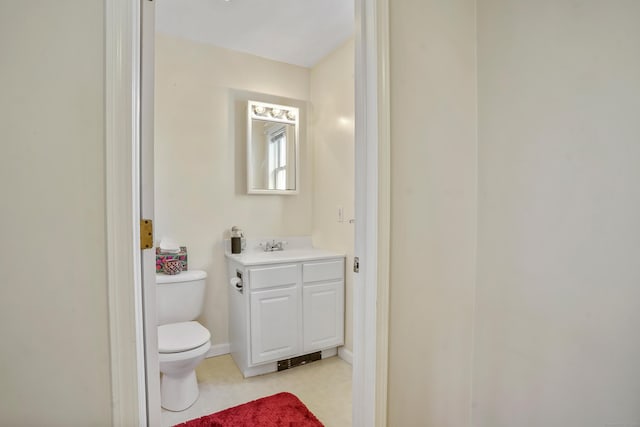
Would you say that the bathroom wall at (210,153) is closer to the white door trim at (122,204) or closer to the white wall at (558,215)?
the white door trim at (122,204)

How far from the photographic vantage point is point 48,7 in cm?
68

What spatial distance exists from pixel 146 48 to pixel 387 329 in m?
1.19

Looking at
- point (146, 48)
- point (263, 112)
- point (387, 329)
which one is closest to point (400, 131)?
point (387, 329)

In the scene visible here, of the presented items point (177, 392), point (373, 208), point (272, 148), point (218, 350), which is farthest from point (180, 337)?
point (272, 148)

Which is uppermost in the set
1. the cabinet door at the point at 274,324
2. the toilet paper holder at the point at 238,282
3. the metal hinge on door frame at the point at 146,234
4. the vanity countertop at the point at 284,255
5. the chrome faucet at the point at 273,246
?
the metal hinge on door frame at the point at 146,234

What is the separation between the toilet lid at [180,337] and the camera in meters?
1.66

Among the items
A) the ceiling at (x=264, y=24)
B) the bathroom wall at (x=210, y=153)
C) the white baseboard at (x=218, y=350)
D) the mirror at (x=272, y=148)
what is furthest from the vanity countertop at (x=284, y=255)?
the ceiling at (x=264, y=24)

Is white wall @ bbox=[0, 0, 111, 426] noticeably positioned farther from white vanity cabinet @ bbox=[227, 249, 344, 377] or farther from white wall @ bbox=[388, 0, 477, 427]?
white vanity cabinet @ bbox=[227, 249, 344, 377]

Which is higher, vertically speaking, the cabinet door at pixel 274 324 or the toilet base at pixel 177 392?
the cabinet door at pixel 274 324

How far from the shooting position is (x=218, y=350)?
2.42 metres

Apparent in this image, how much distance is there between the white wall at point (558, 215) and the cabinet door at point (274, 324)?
122 centimetres

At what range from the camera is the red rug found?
1582 millimetres

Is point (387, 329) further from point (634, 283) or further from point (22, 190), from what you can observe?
point (22, 190)

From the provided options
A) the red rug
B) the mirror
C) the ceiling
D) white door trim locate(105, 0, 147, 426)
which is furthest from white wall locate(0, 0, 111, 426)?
the mirror
